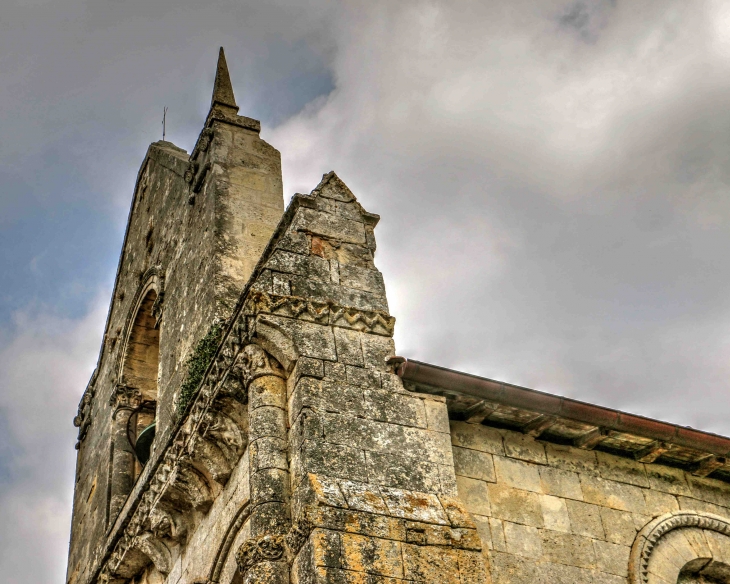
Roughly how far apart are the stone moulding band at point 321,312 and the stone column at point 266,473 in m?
0.33

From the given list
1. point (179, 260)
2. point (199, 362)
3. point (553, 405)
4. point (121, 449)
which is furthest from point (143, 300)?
point (553, 405)

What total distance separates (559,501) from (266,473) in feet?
7.96

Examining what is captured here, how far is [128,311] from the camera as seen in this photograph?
14555mm

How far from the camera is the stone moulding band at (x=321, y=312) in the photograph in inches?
325

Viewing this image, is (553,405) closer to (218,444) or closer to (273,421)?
(273,421)

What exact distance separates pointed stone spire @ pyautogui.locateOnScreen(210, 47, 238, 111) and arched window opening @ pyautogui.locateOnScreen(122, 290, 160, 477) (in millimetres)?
2569

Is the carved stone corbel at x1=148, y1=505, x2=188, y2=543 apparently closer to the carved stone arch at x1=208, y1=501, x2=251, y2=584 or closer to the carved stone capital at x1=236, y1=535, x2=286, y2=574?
the carved stone arch at x1=208, y1=501, x2=251, y2=584

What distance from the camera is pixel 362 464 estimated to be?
291 inches

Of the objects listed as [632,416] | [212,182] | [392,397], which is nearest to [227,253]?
[212,182]

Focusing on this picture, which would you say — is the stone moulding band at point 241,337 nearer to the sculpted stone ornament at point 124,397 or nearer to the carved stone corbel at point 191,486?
the carved stone corbel at point 191,486

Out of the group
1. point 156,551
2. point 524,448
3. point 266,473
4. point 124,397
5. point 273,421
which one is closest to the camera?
point 266,473

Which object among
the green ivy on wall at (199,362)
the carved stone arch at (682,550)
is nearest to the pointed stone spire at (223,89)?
the green ivy on wall at (199,362)

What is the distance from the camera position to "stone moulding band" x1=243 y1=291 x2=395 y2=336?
325 inches

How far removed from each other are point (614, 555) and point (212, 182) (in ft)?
19.4
